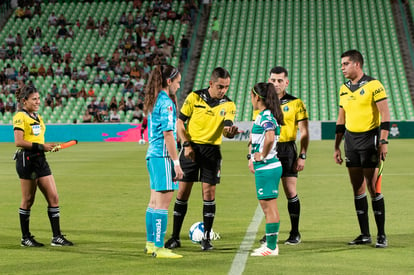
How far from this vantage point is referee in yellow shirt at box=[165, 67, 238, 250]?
8.55 metres

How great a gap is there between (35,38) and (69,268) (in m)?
39.7

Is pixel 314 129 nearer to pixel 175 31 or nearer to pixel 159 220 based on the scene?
pixel 175 31

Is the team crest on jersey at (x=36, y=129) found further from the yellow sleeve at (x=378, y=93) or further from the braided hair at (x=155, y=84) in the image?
the yellow sleeve at (x=378, y=93)

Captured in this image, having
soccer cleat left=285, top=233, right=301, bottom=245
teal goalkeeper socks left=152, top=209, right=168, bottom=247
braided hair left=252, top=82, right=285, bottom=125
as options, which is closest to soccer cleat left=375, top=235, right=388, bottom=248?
soccer cleat left=285, top=233, right=301, bottom=245

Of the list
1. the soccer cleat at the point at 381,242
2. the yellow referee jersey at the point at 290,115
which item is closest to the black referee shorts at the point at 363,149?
the yellow referee jersey at the point at 290,115

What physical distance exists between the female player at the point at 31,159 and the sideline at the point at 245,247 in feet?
6.72

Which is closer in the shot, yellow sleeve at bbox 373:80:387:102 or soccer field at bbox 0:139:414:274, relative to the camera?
soccer field at bbox 0:139:414:274

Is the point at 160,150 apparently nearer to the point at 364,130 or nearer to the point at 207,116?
the point at 207,116

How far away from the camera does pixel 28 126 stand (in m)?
8.61

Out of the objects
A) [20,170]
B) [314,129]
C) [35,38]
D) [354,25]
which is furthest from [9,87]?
[20,170]

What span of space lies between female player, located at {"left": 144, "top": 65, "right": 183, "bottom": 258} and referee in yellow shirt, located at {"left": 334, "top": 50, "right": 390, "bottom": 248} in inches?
85.0

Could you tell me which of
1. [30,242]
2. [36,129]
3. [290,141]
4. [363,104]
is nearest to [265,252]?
[290,141]

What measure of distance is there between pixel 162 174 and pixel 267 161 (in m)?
1.13

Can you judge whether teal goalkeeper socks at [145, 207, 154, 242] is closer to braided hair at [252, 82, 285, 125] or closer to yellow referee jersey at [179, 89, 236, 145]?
yellow referee jersey at [179, 89, 236, 145]
